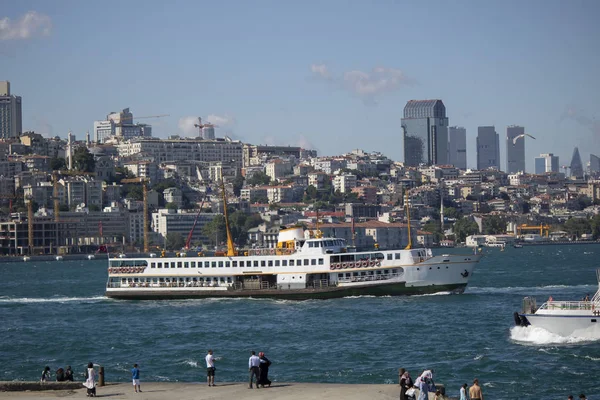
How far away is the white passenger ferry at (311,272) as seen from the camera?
61.2 meters

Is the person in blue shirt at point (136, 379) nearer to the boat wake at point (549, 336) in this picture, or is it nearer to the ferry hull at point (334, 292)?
the boat wake at point (549, 336)

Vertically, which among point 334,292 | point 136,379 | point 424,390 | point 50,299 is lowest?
point 424,390

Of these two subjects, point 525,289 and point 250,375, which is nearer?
point 250,375

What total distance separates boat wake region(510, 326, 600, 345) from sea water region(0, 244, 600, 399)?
45 millimetres

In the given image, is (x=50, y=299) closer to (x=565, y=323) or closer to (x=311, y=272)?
(x=311, y=272)

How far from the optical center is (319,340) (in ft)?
149

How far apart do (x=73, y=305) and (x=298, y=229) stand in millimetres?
13374

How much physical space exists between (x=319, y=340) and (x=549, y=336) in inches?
362

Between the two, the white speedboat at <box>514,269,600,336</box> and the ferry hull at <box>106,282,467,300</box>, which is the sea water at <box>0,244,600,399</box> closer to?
the white speedboat at <box>514,269,600,336</box>

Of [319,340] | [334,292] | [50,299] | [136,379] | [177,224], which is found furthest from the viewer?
[177,224]

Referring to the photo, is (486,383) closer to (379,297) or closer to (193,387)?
(193,387)

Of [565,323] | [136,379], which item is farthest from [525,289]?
[136,379]

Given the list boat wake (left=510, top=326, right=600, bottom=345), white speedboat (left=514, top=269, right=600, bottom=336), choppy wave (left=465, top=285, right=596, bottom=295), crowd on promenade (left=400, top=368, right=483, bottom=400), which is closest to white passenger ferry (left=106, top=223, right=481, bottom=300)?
choppy wave (left=465, top=285, right=596, bottom=295)

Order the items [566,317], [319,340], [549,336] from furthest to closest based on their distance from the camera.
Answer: [319,340]
[549,336]
[566,317]
